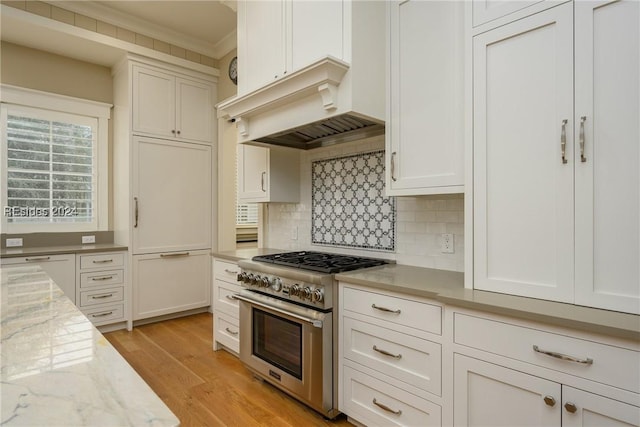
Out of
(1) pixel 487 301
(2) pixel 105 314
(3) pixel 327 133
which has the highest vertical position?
(3) pixel 327 133

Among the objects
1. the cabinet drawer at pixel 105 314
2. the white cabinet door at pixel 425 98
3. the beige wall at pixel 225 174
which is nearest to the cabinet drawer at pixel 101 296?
the cabinet drawer at pixel 105 314

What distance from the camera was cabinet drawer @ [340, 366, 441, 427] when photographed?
1.71 m

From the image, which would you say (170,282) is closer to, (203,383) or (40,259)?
(40,259)

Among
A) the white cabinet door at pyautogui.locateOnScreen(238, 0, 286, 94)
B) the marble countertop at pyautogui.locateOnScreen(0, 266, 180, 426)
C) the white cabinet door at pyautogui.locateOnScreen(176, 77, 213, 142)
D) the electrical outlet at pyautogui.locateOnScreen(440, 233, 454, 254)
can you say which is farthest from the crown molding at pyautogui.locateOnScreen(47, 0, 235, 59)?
the marble countertop at pyautogui.locateOnScreen(0, 266, 180, 426)

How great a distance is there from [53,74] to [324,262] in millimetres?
3643

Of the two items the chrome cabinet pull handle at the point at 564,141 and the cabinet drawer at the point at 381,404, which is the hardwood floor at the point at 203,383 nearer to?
the cabinet drawer at the point at 381,404

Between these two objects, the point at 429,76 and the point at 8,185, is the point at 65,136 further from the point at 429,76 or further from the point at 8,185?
the point at 429,76


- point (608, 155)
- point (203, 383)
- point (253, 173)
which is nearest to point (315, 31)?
point (253, 173)

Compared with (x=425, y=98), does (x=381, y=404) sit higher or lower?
lower

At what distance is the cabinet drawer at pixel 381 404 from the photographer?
67.3 inches

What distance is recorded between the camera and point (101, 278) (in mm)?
3635

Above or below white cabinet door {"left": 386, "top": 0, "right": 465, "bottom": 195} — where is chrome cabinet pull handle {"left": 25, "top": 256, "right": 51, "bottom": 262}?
below

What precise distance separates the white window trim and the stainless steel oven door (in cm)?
245

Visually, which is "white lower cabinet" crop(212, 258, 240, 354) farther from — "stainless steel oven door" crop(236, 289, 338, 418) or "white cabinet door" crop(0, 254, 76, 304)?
"white cabinet door" crop(0, 254, 76, 304)
